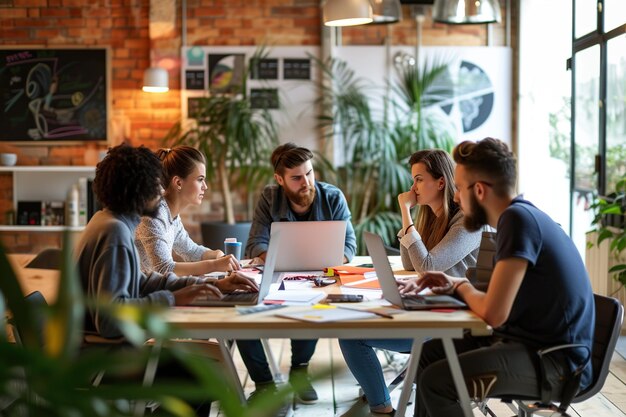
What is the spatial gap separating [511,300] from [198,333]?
909 mm

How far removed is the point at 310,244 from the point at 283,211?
2.19 feet

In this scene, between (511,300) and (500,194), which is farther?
(500,194)

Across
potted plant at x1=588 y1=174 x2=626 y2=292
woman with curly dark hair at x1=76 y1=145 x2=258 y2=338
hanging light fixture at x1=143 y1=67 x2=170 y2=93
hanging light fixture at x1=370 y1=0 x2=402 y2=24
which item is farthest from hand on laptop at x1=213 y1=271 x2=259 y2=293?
hanging light fixture at x1=143 y1=67 x2=170 y2=93

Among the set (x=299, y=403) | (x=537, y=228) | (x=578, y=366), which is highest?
(x=537, y=228)

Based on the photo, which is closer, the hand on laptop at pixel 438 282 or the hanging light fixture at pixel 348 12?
the hand on laptop at pixel 438 282

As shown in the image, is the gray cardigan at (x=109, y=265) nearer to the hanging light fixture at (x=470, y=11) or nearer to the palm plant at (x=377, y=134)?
the hanging light fixture at (x=470, y=11)

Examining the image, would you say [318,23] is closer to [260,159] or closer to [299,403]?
[260,159]

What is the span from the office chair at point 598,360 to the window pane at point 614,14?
3.14 m

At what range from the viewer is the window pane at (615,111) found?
534 cm

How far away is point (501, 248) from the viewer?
2.46m

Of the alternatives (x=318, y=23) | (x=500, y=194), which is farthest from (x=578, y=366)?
(x=318, y=23)

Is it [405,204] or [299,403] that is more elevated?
[405,204]

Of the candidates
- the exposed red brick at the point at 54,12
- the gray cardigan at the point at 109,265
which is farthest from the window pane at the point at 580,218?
the exposed red brick at the point at 54,12

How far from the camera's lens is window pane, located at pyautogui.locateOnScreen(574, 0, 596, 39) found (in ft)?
18.8
